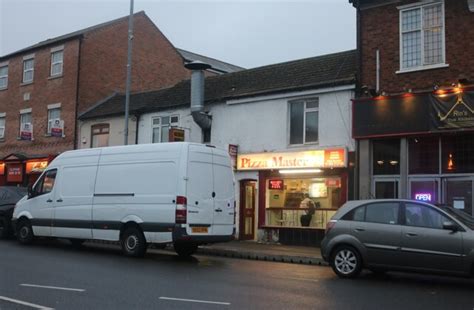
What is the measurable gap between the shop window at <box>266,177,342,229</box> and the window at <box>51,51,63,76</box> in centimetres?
1539

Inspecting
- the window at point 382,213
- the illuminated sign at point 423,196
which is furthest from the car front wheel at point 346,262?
the illuminated sign at point 423,196

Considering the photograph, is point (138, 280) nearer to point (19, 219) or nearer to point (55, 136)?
point (19, 219)

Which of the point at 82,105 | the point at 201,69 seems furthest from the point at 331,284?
the point at 82,105

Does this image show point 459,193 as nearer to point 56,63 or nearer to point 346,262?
point 346,262

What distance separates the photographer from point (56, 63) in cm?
2900

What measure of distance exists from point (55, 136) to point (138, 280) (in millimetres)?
19407

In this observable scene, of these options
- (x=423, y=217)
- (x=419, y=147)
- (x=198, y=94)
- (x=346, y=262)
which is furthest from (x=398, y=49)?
(x=346, y=262)

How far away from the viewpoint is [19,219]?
16.7m

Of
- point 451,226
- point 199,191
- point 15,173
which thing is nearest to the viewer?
point 451,226

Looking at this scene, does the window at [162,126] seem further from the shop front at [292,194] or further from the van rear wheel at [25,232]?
the van rear wheel at [25,232]

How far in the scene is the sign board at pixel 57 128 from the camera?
27.0 meters

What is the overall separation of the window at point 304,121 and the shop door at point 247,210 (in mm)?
2563

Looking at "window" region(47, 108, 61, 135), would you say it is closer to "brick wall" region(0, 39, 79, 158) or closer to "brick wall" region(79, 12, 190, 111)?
"brick wall" region(0, 39, 79, 158)

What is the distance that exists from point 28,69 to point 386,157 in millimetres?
22280
